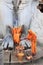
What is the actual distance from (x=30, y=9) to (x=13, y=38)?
0.31 metres

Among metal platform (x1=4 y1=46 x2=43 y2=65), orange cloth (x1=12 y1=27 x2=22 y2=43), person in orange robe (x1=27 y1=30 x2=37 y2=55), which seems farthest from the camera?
orange cloth (x1=12 y1=27 x2=22 y2=43)

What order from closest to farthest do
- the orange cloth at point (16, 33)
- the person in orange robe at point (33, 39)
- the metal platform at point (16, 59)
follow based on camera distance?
1. the metal platform at point (16, 59)
2. the person in orange robe at point (33, 39)
3. the orange cloth at point (16, 33)

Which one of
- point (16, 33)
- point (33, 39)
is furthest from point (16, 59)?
point (16, 33)

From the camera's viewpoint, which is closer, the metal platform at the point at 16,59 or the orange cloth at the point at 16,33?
the metal platform at the point at 16,59

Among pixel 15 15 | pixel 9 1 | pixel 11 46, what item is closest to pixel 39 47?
pixel 11 46

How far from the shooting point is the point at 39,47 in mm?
1713

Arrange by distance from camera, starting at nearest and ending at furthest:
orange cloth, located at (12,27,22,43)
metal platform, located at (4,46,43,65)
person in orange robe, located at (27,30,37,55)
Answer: metal platform, located at (4,46,43,65) → person in orange robe, located at (27,30,37,55) → orange cloth, located at (12,27,22,43)

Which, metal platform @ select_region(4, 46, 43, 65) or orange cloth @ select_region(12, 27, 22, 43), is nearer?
metal platform @ select_region(4, 46, 43, 65)

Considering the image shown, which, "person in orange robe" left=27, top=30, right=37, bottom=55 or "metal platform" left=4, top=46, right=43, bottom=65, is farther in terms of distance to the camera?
"person in orange robe" left=27, top=30, right=37, bottom=55

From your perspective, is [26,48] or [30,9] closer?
[26,48]

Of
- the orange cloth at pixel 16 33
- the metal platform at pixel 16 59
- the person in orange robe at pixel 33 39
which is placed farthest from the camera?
the orange cloth at pixel 16 33

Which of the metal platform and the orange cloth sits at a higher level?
the orange cloth

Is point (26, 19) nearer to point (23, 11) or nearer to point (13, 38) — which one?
point (23, 11)

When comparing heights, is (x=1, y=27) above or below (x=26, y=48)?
above
